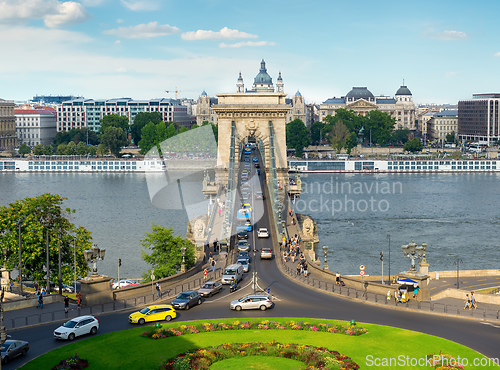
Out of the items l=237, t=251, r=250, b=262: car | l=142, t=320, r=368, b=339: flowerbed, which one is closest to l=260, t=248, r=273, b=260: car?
l=237, t=251, r=250, b=262: car

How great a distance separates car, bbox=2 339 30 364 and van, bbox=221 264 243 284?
676 inches

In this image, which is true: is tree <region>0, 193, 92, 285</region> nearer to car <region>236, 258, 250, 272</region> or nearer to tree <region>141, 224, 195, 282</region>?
tree <region>141, 224, 195, 282</region>

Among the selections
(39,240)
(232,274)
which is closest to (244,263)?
(232,274)

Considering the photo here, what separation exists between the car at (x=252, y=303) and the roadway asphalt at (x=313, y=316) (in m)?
0.33

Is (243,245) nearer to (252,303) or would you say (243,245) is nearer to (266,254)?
(266,254)

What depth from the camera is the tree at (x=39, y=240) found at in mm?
47500

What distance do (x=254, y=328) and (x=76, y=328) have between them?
8826 mm

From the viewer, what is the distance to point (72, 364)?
26.8m

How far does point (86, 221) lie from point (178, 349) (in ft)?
228

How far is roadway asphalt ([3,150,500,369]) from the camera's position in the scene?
30484 millimetres

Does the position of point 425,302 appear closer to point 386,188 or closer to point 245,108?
point 245,108

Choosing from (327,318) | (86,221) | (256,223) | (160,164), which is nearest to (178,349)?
(327,318)

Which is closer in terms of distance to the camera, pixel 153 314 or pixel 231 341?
pixel 231 341

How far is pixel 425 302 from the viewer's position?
38438 mm
